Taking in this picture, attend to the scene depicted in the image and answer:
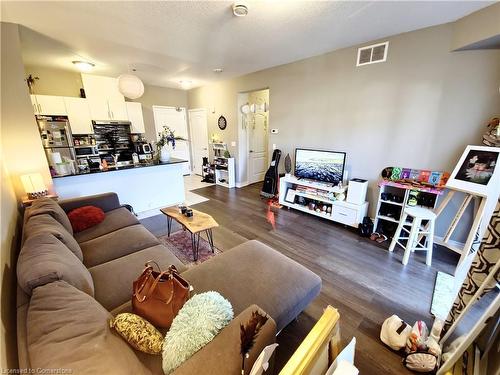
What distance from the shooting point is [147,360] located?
2.85 ft

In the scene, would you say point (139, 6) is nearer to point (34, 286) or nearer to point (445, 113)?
point (34, 286)

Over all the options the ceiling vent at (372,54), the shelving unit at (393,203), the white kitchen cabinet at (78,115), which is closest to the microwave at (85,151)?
the white kitchen cabinet at (78,115)

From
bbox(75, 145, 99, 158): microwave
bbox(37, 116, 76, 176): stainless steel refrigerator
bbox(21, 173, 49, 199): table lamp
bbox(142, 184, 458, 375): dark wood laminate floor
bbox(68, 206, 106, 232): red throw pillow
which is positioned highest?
bbox(37, 116, 76, 176): stainless steel refrigerator

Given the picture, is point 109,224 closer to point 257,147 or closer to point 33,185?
point 33,185

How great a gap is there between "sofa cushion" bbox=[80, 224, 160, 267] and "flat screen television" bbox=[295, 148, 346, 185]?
2673 millimetres

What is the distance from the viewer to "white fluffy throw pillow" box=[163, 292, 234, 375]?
766 millimetres

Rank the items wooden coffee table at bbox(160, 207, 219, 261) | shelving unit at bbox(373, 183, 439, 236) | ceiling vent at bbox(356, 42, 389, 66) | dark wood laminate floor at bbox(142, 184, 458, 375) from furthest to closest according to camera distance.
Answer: ceiling vent at bbox(356, 42, 389, 66)
shelving unit at bbox(373, 183, 439, 236)
wooden coffee table at bbox(160, 207, 219, 261)
dark wood laminate floor at bbox(142, 184, 458, 375)

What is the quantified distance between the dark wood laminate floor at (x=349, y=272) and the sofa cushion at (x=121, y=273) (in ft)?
3.40

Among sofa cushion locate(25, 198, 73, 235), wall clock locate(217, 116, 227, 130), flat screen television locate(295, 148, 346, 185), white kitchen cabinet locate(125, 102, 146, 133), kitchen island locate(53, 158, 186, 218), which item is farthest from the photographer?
wall clock locate(217, 116, 227, 130)

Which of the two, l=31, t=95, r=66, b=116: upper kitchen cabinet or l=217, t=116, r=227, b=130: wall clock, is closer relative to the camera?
l=31, t=95, r=66, b=116: upper kitchen cabinet

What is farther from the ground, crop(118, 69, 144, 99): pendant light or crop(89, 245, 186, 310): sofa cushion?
crop(118, 69, 144, 99): pendant light

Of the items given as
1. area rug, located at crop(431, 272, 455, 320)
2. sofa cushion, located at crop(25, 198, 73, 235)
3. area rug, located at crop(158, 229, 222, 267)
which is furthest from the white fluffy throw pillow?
area rug, located at crop(431, 272, 455, 320)

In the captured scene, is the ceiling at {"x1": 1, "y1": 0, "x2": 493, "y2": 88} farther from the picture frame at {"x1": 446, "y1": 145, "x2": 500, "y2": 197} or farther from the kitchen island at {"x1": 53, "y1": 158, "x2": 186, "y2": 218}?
the kitchen island at {"x1": 53, "y1": 158, "x2": 186, "y2": 218}

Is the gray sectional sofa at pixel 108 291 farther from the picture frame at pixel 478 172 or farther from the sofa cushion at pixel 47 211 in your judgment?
the picture frame at pixel 478 172
